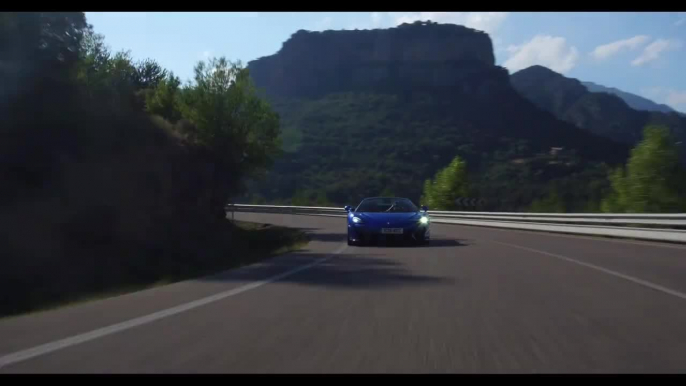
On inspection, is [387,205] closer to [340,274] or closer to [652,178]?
[340,274]

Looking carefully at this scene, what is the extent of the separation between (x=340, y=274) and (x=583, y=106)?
102m

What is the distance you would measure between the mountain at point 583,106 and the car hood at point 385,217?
46635 mm

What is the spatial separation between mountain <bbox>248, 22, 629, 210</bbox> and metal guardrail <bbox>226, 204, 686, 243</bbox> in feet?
70.5

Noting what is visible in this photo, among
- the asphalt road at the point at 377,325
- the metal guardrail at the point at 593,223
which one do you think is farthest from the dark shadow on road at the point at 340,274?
the metal guardrail at the point at 593,223

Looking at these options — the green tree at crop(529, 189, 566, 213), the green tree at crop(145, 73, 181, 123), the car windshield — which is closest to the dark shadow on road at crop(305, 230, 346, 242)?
the car windshield

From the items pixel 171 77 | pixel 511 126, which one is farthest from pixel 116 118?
pixel 511 126

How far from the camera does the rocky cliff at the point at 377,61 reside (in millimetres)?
120938

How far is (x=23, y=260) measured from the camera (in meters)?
18.2

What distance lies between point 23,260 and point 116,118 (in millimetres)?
12144

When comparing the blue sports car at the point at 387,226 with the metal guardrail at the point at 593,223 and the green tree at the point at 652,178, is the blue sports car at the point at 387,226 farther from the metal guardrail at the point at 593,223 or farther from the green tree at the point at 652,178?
the green tree at the point at 652,178

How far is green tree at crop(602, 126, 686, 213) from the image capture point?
127ft

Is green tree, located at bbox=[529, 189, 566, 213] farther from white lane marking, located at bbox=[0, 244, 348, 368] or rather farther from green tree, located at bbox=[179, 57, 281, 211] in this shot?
white lane marking, located at bbox=[0, 244, 348, 368]

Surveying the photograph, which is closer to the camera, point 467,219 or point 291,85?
point 467,219
